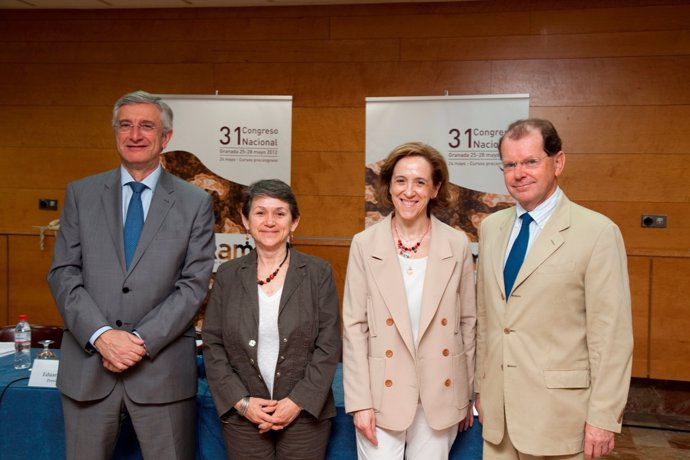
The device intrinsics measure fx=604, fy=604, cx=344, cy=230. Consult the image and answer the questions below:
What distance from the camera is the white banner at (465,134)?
4.68 metres

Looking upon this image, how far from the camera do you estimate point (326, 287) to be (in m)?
2.17

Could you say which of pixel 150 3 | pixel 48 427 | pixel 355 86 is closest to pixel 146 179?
pixel 48 427

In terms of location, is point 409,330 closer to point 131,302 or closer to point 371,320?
point 371,320

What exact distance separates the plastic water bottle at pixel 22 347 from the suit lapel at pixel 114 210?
1.09 meters

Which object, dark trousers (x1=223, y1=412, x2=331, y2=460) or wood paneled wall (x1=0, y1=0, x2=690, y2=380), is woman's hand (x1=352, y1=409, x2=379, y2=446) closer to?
dark trousers (x1=223, y1=412, x2=331, y2=460)

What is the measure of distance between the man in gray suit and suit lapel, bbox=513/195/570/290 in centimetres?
110

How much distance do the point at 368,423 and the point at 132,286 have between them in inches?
36.5

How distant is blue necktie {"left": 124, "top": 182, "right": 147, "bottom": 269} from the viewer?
213 centimetres

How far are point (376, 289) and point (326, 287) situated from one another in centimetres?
22

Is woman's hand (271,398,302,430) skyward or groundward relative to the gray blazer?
groundward

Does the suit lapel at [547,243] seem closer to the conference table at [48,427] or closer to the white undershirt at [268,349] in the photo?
the white undershirt at [268,349]

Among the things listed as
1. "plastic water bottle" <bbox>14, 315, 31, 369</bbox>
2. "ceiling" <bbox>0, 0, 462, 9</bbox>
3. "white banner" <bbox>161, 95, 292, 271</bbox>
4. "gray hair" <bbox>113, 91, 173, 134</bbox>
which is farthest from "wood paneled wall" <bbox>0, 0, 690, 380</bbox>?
"gray hair" <bbox>113, 91, 173, 134</bbox>

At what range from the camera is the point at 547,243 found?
1859mm

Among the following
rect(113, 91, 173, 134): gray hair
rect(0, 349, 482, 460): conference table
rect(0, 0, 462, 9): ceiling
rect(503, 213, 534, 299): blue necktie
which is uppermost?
rect(0, 0, 462, 9): ceiling
